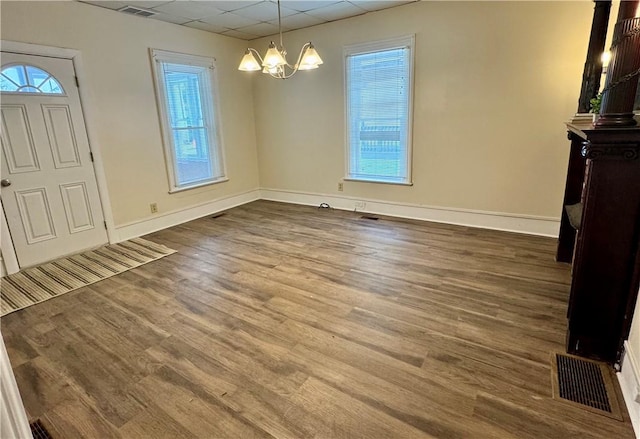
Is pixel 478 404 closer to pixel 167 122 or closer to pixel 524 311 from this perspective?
pixel 524 311

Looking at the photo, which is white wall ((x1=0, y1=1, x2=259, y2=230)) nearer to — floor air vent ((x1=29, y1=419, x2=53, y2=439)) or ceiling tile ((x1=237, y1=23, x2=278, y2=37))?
ceiling tile ((x1=237, y1=23, x2=278, y2=37))

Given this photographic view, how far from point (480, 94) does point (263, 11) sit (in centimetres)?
278

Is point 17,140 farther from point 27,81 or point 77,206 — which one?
point 77,206

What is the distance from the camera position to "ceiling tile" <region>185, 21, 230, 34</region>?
180 inches

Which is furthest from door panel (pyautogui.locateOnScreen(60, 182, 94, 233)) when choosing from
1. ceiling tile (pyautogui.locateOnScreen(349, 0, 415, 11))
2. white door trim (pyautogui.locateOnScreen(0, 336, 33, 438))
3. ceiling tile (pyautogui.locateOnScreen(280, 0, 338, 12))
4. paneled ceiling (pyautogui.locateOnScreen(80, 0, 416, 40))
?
ceiling tile (pyautogui.locateOnScreen(349, 0, 415, 11))

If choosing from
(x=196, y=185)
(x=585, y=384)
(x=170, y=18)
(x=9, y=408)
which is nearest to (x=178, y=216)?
(x=196, y=185)

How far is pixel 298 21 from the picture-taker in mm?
4695

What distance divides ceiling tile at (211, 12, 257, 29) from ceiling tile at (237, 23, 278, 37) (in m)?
0.15

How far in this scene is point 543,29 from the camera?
355 cm

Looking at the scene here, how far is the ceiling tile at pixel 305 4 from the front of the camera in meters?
3.92

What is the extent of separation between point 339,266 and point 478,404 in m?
1.83

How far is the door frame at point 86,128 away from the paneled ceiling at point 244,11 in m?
0.64

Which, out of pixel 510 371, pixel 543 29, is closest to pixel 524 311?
pixel 510 371

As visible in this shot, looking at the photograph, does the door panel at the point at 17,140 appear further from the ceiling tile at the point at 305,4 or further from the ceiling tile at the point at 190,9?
the ceiling tile at the point at 305,4
